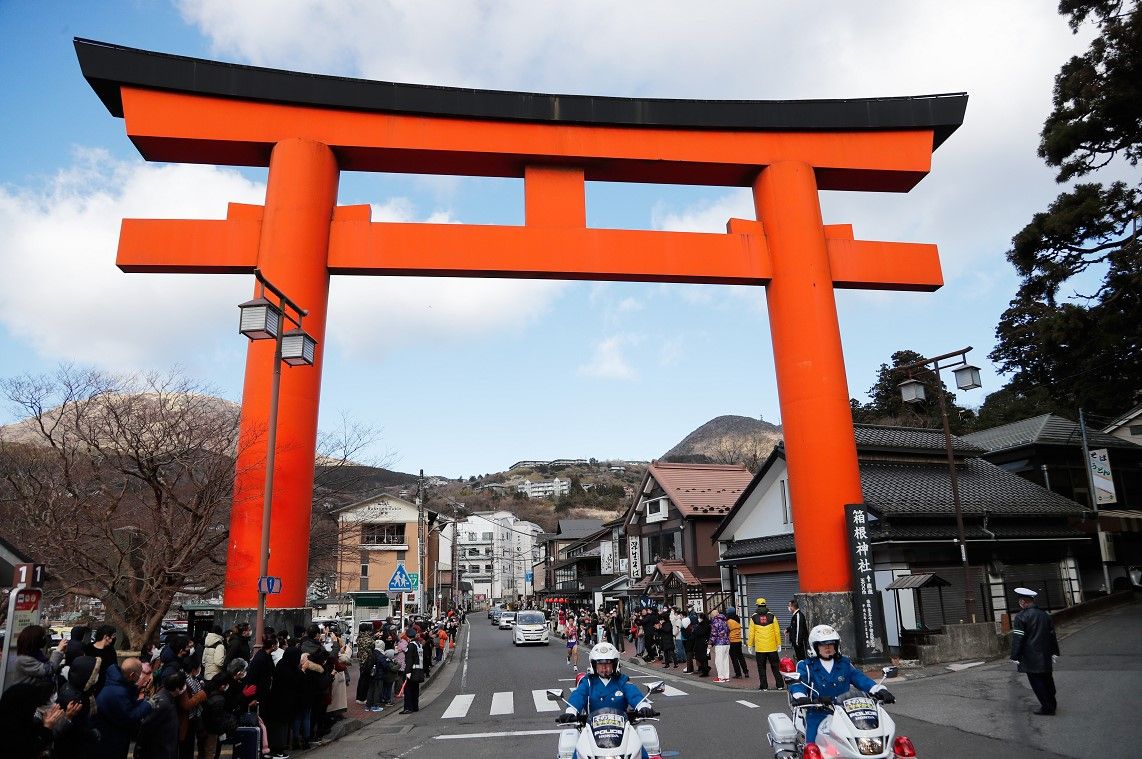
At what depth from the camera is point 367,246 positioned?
48.2ft

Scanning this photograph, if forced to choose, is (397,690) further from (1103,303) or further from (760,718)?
(1103,303)

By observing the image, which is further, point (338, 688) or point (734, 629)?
point (734, 629)

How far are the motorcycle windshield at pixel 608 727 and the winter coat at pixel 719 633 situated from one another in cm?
1200

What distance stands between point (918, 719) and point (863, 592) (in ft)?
14.2

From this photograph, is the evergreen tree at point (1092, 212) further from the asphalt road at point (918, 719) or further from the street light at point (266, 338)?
the street light at point (266, 338)

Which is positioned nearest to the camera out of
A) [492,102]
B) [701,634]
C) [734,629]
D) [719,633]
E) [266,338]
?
[266,338]

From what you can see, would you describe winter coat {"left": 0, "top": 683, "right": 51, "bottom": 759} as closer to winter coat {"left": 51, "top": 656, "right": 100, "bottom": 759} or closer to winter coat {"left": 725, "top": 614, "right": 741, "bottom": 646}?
winter coat {"left": 51, "top": 656, "right": 100, "bottom": 759}

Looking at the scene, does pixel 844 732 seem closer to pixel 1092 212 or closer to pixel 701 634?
pixel 701 634

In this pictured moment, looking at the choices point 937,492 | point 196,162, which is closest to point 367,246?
point 196,162

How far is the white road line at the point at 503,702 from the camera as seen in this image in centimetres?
1368

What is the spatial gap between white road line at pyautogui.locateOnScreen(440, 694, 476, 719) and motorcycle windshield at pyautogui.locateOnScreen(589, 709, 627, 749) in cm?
790

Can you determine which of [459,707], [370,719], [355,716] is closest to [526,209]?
[459,707]

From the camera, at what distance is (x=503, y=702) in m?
14.9

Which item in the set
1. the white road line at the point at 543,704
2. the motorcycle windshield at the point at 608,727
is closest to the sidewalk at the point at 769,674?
the white road line at the point at 543,704
